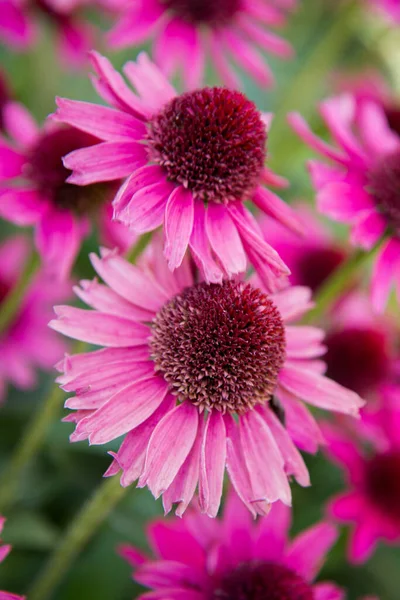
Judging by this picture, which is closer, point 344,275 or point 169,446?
point 169,446

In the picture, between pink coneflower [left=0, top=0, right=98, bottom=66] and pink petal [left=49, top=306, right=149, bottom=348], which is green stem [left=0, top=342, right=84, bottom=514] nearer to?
pink petal [left=49, top=306, right=149, bottom=348]

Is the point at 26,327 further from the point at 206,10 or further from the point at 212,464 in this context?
the point at 212,464

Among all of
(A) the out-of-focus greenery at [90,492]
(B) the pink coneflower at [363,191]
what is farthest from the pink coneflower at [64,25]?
(B) the pink coneflower at [363,191]

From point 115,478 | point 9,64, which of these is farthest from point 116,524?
point 9,64

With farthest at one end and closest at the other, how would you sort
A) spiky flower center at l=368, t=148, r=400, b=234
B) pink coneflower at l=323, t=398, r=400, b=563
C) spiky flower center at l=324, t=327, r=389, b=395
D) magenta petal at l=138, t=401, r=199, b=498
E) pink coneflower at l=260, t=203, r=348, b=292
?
pink coneflower at l=260, t=203, r=348, b=292
spiky flower center at l=324, t=327, r=389, b=395
pink coneflower at l=323, t=398, r=400, b=563
spiky flower center at l=368, t=148, r=400, b=234
magenta petal at l=138, t=401, r=199, b=498

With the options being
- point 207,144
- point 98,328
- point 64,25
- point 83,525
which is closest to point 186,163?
point 207,144

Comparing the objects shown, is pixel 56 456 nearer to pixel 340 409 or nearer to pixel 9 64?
pixel 340 409

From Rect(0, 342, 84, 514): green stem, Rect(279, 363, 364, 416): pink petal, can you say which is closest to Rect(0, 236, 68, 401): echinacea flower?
Rect(0, 342, 84, 514): green stem
